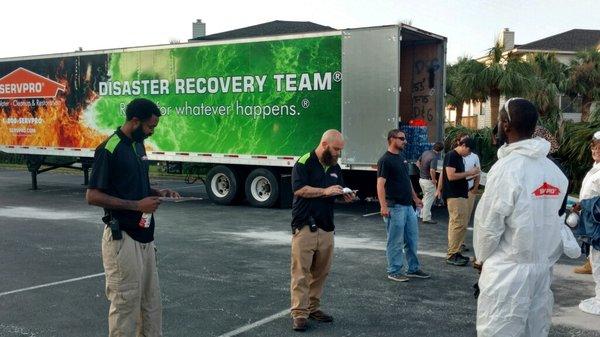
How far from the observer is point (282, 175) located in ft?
47.2

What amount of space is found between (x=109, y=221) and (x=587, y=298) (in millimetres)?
5279

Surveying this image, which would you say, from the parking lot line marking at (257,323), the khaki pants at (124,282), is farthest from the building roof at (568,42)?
the khaki pants at (124,282)

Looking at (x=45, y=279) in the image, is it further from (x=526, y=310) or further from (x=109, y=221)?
(x=526, y=310)

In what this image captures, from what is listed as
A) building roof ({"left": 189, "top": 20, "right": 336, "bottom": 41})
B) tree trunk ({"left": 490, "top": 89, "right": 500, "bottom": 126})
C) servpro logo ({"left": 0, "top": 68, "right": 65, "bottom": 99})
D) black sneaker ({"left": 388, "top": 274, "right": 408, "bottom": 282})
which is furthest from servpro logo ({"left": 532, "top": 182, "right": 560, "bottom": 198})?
building roof ({"left": 189, "top": 20, "right": 336, "bottom": 41})

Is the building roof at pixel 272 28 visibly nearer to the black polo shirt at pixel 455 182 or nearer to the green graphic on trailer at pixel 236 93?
the green graphic on trailer at pixel 236 93

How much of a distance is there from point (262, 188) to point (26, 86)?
8.83 m

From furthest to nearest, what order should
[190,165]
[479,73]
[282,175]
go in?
[479,73], [190,165], [282,175]

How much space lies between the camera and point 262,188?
14734 mm

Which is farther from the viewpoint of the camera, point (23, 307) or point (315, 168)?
point (23, 307)

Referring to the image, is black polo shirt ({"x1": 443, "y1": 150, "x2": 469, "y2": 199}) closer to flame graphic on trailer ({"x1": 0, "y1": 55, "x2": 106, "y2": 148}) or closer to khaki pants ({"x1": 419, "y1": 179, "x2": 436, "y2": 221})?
khaki pants ({"x1": 419, "y1": 179, "x2": 436, "y2": 221})

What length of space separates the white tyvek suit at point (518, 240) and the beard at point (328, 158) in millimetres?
2488

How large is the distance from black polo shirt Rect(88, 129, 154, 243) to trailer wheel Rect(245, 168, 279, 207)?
32.5 ft

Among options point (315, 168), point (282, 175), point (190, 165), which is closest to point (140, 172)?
point (315, 168)

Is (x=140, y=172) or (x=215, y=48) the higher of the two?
(x=215, y=48)
